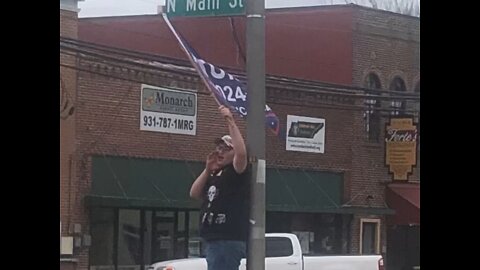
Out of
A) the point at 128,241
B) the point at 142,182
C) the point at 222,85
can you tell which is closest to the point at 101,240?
the point at 128,241

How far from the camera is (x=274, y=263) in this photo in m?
9.38

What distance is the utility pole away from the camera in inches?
325

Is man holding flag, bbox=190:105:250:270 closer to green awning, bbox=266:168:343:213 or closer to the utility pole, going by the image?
the utility pole

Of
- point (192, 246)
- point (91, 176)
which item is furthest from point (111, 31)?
point (192, 246)

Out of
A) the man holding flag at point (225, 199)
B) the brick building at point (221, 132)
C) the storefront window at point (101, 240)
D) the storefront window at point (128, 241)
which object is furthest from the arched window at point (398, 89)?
the storefront window at point (101, 240)

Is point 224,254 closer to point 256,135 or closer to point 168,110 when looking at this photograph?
point 256,135

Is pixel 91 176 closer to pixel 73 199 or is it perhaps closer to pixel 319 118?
pixel 73 199

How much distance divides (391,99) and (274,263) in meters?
1.82

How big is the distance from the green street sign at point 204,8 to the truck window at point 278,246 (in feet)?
6.19

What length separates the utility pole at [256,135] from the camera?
8.25 meters

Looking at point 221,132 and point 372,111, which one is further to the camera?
point 372,111

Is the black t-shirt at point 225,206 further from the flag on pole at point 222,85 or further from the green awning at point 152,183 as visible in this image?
the flag on pole at point 222,85

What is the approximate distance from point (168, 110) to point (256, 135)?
0.98 metres

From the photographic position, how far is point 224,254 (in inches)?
337
